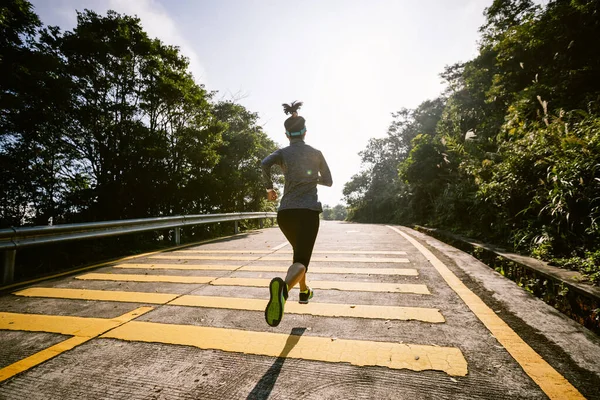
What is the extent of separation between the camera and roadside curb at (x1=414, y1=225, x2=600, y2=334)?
2528mm

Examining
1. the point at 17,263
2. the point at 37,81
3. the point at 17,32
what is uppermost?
the point at 17,32

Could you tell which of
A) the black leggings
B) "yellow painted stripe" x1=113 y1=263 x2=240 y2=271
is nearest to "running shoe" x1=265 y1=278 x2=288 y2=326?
the black leggings

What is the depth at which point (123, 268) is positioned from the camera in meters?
4.79

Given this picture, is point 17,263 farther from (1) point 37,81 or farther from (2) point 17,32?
(2) point 17,32

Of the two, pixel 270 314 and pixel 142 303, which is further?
pixel 142 303

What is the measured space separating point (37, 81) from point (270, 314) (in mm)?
10084

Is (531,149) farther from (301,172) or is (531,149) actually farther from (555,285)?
(301,172)

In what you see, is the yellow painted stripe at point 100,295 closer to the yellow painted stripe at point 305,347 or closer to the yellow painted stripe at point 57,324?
the yellow painted stripe at point 57,324

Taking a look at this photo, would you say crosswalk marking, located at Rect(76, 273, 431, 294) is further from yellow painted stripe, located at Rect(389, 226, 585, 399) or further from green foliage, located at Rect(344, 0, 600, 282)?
green foliage, located at Rect(344, 0, 600, 282)

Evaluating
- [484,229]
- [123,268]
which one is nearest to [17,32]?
[123,268]

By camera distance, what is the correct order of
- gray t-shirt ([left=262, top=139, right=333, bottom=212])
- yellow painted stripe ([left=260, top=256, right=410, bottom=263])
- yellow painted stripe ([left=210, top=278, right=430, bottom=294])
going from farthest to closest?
yellow painted stripe ([left=260, top=256, right=410, bottom=263]), yellow painted stripe ([left=210, top=278, right=430, bottom=294]), gray t-shirt ([left=262, top=139, right=333, bottom=212])

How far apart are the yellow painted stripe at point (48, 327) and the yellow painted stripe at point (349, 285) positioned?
3.65 ft

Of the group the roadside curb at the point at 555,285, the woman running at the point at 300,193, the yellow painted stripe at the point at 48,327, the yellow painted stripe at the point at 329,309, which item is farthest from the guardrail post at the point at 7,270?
the roadside curb at the point at 555,285

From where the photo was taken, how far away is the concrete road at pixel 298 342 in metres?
1.57
